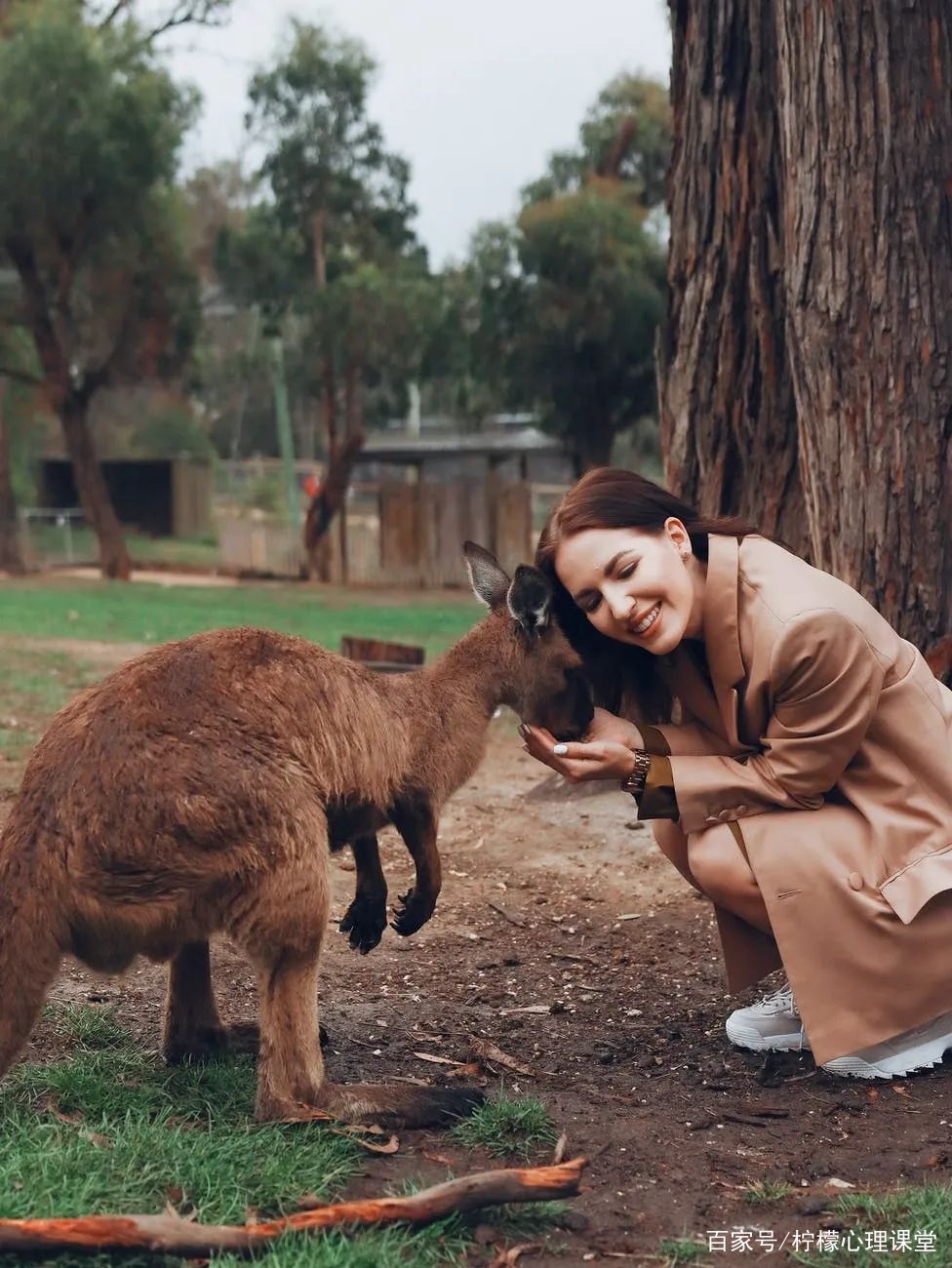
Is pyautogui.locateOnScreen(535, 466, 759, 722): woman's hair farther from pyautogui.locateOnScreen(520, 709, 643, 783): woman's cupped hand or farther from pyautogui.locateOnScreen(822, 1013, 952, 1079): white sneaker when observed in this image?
pyautogui.locateOnScreen(822, 1013, 952, 1079): white sneaker

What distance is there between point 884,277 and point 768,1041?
94.8 inches

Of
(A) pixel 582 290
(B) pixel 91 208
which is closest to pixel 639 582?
(A) pixel 582 290

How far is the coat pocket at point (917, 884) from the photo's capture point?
333 cm

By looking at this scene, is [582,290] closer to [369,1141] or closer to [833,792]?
[833,792]

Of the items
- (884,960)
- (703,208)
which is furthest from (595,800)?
(884,960)

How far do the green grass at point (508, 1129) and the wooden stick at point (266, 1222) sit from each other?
405 millimetres

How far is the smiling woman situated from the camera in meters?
3.39

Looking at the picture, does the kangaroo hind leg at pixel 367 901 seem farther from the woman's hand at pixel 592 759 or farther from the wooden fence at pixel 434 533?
the wooden fence at pixel 434 533

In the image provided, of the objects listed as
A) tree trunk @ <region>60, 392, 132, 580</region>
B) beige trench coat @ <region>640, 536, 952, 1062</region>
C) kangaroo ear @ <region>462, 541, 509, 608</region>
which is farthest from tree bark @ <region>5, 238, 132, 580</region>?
beige trench coat @ <region>640, 536, 952, 1062</region>

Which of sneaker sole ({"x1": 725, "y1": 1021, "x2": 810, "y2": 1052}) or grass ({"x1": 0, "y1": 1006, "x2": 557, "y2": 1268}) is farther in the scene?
sneaker sole ({"x1": 725, "y1": 1021, "x2": 810, "y2": 1052})

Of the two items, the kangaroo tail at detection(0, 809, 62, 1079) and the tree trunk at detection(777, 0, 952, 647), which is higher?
the tree trunk at detection(777, 0, 952, 647)

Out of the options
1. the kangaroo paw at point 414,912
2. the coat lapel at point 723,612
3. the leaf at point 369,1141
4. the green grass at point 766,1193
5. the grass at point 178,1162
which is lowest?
the green grass at point 766,1193

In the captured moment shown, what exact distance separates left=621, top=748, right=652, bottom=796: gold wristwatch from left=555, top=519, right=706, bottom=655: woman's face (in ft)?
0.91

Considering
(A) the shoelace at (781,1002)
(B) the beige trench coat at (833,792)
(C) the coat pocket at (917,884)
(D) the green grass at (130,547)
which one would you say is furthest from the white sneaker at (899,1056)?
(D) the green grass at (130,547)
